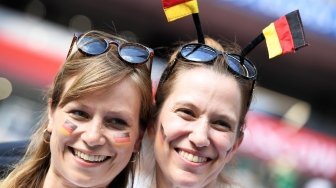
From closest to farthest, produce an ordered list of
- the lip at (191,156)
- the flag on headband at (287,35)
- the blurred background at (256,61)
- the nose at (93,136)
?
the nose at (93,136)
the lip at (191,156)
the flag on headband at (287,35)
the blurred background at (256,61)

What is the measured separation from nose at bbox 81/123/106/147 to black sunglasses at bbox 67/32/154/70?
305 mm

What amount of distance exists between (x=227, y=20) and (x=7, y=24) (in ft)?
8.98

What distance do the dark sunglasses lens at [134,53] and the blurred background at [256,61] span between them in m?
3.08

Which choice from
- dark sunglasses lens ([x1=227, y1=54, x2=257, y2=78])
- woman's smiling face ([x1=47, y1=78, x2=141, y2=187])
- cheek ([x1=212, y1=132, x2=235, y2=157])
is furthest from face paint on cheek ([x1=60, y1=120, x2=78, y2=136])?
dark sunglasses lens ([x1=227, y1=54, x2=257, y2=78])

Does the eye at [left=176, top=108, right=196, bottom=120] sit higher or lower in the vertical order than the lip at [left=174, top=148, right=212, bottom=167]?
higher

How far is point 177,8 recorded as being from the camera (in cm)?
198

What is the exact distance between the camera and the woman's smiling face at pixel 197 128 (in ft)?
5.93

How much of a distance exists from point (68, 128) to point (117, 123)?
186mm

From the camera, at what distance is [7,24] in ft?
17.6

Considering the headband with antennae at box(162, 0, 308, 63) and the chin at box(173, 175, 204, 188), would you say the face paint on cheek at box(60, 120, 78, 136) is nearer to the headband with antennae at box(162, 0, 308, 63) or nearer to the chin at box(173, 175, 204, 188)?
the chin at box(173, 175, 204, 188)

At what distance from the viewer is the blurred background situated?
5.11 metres

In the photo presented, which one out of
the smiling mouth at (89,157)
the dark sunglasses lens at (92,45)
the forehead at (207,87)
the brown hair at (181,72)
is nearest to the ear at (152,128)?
the brown hair at (181,72)

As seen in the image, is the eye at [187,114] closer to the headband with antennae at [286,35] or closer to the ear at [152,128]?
the ear at [152,128]

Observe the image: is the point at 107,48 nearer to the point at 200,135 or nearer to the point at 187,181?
the point at 200,135
